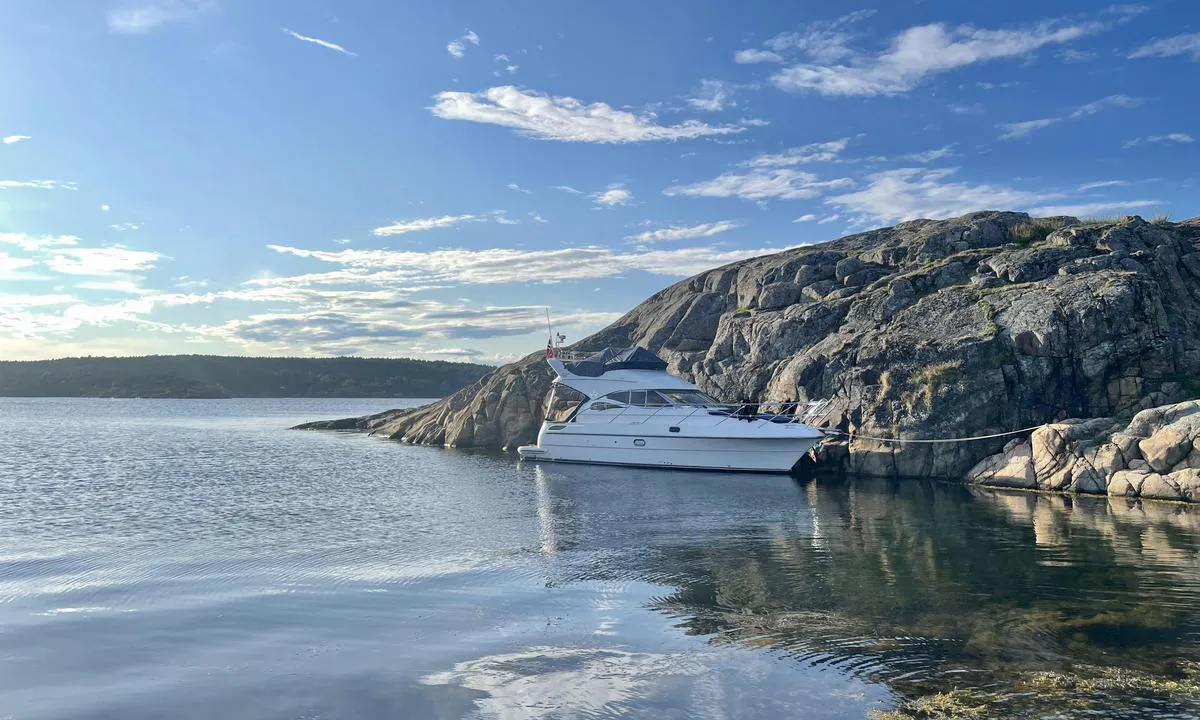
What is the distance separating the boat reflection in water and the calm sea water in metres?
0.07

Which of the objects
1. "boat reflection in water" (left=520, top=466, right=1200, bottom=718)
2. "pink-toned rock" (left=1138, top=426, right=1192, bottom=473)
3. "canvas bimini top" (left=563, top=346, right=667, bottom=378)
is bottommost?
"boat reflection in water" (left=520, top=466, right=1200, bottom=718)

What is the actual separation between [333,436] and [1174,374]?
189ft

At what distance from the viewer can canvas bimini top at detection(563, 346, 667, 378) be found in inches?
1677

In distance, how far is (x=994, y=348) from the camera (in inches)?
1325

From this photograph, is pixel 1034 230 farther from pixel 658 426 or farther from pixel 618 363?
pixel 618 363

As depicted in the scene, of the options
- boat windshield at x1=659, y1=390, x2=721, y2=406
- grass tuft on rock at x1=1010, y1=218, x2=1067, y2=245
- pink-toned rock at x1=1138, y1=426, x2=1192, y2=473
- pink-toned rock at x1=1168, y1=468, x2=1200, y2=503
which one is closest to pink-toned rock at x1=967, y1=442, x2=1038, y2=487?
pink-toned rock at x1=1138, y1=426, x2=1192, y2=473

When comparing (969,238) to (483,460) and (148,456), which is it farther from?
(148,456)

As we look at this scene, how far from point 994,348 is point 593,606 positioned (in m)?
26.4

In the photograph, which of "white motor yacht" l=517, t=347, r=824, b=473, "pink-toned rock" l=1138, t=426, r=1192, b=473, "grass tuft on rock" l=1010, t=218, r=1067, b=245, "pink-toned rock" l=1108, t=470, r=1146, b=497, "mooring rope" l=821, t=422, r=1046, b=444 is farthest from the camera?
"grass tuft on rock" l=1010, t=218, r=1067, b=245

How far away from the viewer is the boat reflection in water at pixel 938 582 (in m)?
10.1

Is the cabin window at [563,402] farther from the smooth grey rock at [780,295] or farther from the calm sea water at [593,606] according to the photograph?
the calm sea water at [593,606]

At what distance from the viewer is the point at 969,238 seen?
145 ft

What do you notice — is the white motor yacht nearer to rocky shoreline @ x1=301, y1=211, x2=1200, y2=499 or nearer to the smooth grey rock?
rocky shoreline @ x1=301, y1=211, x2=1200, y2=499

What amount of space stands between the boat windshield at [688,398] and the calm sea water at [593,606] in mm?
11580
